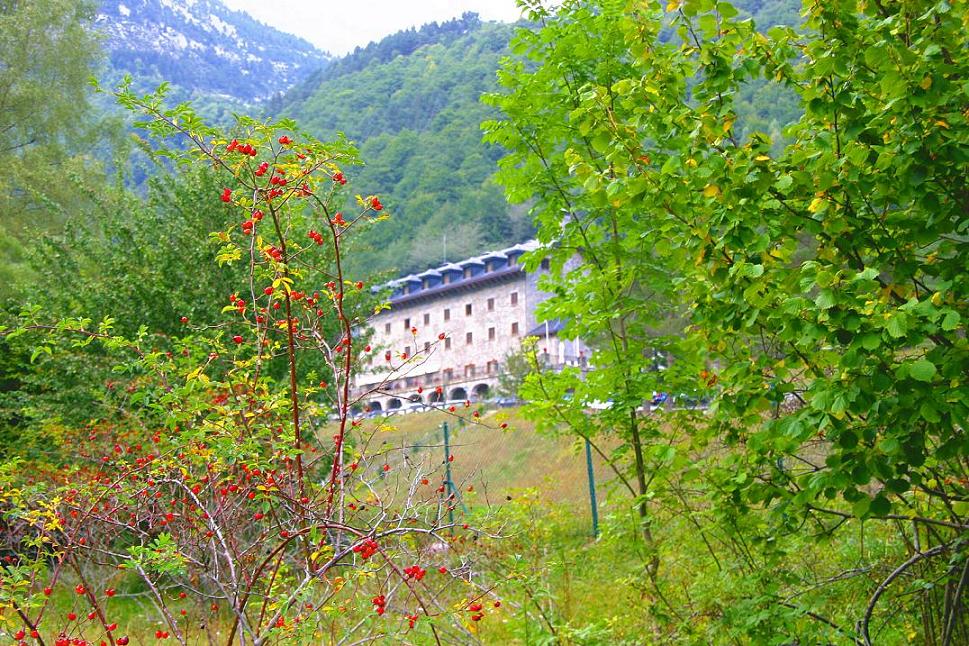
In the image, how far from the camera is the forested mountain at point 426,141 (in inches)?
3095

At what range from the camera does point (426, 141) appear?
85750 millimetres

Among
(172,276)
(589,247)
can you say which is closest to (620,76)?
(589,247)

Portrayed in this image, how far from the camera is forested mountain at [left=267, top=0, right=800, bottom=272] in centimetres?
7862

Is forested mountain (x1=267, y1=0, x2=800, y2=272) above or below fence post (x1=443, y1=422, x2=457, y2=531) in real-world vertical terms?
above

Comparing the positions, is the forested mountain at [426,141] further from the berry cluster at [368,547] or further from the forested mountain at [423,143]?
the berry cluster at [368,547]

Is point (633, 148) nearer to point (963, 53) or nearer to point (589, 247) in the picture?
point (963, 53)

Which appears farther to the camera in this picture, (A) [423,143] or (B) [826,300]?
(A) [423,143]

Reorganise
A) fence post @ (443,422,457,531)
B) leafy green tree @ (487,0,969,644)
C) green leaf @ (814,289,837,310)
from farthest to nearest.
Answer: fence post @ (443,422,457,531) → leafy green tree @ (487,0,969,644) → green leaf @ (814,289,837,310)

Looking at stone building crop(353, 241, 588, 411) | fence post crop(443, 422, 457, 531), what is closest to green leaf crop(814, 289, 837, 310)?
fence post crop(443, 422, 457, 531)

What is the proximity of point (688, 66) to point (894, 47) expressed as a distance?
1.09 metres

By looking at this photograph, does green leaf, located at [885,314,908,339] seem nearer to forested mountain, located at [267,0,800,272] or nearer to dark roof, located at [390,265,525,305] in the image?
dark roof, located at [390,265,525,305]

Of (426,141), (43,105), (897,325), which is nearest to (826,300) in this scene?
(897,325)

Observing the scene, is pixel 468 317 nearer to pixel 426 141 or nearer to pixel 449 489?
pixel 426 141

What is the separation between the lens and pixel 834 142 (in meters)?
3.96
